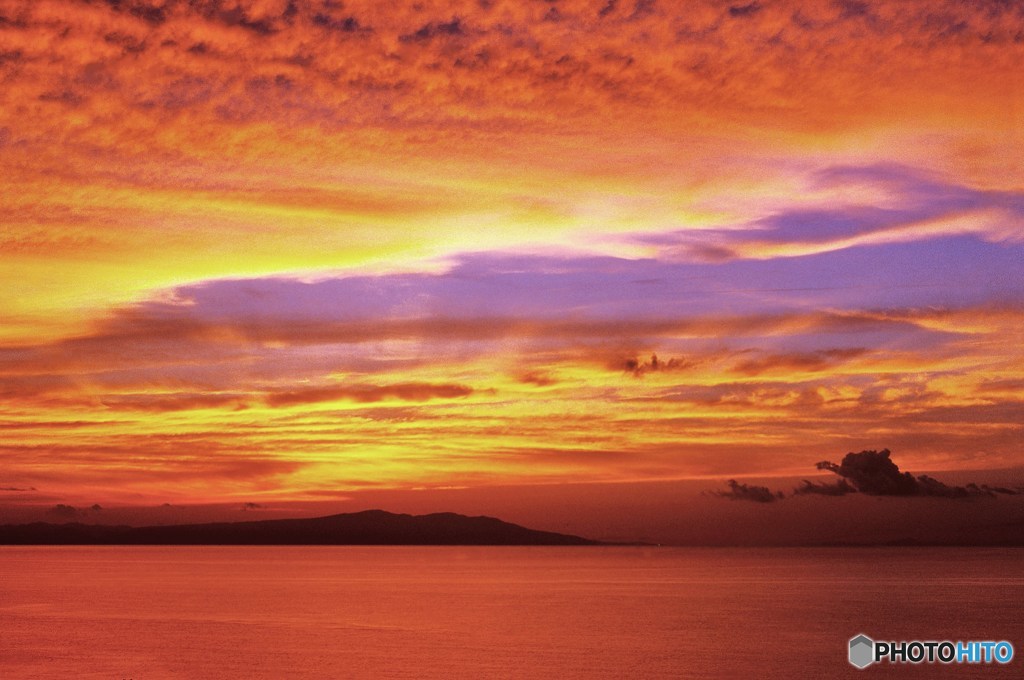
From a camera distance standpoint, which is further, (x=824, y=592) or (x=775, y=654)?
(x=824, y=592)

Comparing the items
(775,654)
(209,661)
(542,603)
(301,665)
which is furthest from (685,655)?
(542,603)

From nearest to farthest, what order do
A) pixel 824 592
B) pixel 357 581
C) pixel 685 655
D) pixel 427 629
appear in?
pixel 685 655
pixel 427 629
pixel 824 592
pixel 357 581

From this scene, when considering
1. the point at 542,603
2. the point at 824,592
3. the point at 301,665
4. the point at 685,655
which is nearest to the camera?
the point at 301,665

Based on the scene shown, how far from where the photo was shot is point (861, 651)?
235 feet

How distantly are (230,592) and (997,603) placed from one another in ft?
309

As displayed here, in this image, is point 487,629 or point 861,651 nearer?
point 861,651

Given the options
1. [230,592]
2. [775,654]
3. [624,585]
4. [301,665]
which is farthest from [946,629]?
[230,592]

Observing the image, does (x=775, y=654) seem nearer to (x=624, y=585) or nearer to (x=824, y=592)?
(x=824, y=592)

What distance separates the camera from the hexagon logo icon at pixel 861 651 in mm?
66938

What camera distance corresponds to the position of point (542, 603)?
118 m

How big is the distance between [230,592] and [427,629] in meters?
67.6

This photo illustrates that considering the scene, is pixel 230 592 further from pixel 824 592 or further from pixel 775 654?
pixel 775 654

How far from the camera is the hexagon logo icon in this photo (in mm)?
66938

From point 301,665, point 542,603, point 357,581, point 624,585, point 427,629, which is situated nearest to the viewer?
point 301,665
